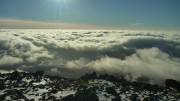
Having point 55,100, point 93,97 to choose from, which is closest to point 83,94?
point 93,97

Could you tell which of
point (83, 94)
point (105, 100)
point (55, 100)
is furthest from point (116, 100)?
point (55, 100)

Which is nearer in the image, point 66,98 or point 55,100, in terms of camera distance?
point 66,98

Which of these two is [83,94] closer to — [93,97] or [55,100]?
[93,97]

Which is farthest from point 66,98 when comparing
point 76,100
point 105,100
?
point 105,100

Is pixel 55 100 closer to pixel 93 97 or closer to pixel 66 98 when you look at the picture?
pixel 66 98

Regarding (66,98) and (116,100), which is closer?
(66,98)

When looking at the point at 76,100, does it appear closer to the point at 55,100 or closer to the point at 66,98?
the point at 66,98
